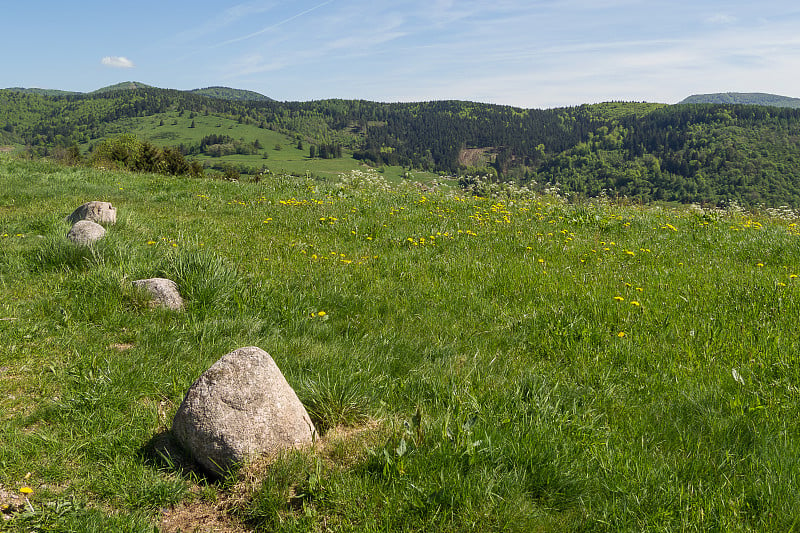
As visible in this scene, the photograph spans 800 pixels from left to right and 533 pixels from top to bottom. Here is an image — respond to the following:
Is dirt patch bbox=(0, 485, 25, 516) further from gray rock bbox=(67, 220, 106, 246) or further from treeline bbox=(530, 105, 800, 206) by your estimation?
treeline bbox=(530, 105, 800, 206)

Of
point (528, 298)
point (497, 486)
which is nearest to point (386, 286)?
point (528, 298)

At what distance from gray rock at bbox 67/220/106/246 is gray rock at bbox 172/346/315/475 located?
15.9 feet

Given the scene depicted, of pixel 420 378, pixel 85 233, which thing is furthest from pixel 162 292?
pixel 420 378

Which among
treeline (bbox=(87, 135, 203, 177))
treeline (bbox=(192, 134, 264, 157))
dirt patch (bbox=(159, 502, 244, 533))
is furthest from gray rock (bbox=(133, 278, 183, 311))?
treeline (bbox=(192, 134, 264, 157))

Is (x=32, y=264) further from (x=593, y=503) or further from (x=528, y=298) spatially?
(x=593, y=503)

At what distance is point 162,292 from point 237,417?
2942 millimetres

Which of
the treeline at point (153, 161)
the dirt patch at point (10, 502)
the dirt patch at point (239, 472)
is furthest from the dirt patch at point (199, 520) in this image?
the treeline at point (153, 161)

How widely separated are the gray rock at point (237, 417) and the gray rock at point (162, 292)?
8.07 ft

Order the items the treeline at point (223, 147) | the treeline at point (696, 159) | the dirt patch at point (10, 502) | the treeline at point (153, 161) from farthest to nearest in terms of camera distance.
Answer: the treeline at point (223, 147) → the treeline at point (696, 159) → the treeline at point (153, 161) → the dirt patch at point (10, 502)

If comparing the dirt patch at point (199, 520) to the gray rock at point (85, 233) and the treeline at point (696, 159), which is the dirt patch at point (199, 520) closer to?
the gray rock at point (85, 233)

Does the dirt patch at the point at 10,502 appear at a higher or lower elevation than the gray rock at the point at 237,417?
lower

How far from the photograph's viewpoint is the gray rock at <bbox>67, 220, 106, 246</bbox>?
6.67 meters

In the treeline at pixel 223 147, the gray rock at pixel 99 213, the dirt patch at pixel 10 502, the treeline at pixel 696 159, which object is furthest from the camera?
the treeline at pixel 223 147

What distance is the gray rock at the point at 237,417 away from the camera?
2.88 metres
